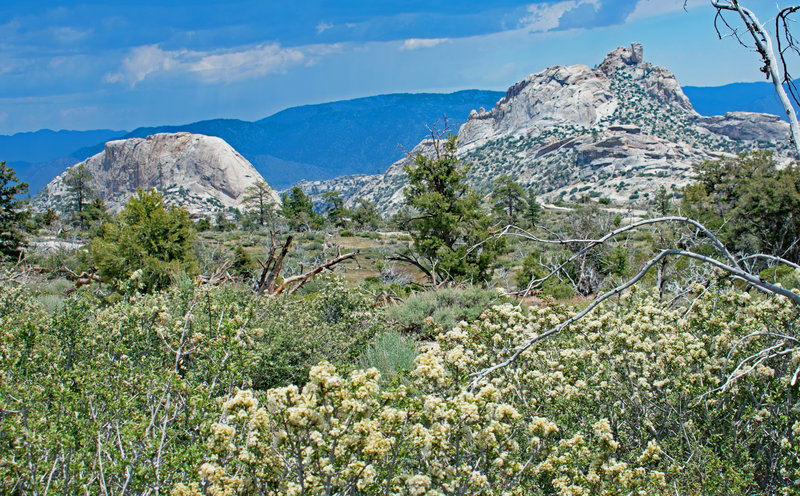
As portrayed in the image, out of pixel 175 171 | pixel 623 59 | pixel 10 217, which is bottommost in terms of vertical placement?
pixel 10 217

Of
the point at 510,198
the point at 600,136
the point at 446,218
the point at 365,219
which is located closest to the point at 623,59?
the point at 600,136

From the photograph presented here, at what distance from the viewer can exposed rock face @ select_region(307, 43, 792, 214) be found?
90.1m

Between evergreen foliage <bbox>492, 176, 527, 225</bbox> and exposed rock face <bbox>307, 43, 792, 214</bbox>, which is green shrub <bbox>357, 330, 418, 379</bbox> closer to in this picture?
evergreen foliage <bbox>492, 176, 527, 225</bbox>

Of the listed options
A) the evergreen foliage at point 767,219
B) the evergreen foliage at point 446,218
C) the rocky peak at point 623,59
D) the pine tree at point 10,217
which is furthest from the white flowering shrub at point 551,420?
the rocky peak at point 623,59

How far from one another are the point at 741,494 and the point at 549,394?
1.06 meters

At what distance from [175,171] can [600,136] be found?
106 meters

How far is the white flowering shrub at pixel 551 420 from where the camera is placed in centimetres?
201

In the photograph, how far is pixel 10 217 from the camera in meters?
24.3

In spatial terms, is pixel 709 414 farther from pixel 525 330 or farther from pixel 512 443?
pixel 512 443

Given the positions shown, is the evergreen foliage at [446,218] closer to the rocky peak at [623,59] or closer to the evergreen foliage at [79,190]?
the evergreen foliage at [79,190]

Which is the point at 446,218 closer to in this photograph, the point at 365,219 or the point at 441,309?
the point at 441,309

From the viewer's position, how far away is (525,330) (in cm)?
389

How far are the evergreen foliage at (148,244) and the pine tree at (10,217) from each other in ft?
47.8

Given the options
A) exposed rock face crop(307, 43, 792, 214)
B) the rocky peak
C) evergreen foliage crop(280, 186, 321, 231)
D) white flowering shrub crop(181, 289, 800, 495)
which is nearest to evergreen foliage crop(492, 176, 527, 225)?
evergreen foliage crop(280, 186, 321, 231)
